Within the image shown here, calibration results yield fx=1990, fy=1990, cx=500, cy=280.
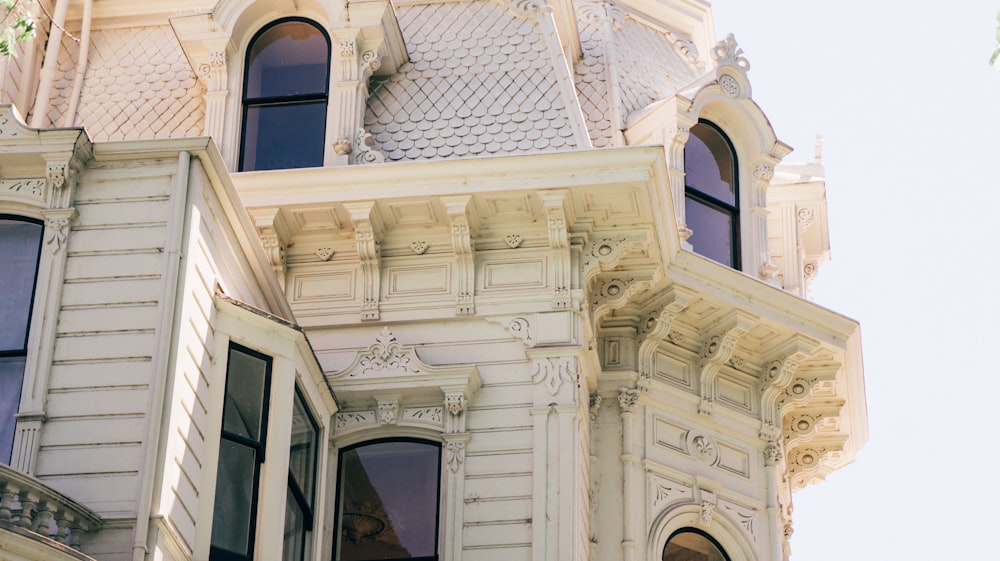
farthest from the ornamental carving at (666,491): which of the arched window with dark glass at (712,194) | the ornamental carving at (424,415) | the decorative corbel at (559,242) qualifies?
the arched window with dark glass at (712,194)

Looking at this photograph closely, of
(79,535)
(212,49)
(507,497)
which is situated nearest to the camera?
(79,535)

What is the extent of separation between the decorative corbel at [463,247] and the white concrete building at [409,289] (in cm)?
5

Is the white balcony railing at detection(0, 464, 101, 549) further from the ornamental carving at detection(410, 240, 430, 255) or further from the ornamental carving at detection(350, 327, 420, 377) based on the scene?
the ornamental carving at detection(410, 240, 430, 255)

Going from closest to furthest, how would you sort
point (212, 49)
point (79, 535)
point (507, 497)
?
point (79, 535) → point (507, 497) → point (212, 49)

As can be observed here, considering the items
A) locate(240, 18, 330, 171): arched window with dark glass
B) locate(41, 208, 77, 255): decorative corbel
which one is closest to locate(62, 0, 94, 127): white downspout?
locate(240, 18, 330, 171): arched window with dark glass

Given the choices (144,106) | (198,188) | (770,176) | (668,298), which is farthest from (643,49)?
(198,188)

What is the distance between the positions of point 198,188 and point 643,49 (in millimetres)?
9006

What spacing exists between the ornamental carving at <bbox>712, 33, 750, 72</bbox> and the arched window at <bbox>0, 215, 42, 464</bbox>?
979cm

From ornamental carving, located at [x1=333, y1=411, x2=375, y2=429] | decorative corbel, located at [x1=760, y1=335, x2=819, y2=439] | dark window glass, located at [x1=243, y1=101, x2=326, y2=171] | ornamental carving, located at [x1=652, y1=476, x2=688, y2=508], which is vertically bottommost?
ornamental carving, located at [x1=652, y1=476, x2=688, y2=508]

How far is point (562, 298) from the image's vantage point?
69.0 feet

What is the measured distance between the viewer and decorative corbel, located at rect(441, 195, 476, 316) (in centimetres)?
2116

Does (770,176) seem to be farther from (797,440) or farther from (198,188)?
(198,188)

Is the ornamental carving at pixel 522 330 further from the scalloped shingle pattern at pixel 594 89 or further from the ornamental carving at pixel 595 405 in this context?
the scalloped shingle pattern at pixel 594 89

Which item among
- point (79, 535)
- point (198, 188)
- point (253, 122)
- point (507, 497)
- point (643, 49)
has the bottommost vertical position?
point (79, 535)
